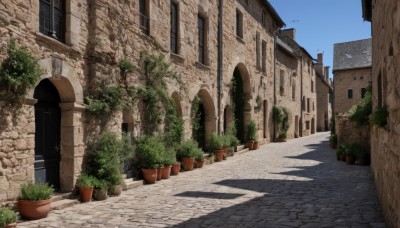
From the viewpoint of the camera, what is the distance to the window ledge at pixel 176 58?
10.9 metres

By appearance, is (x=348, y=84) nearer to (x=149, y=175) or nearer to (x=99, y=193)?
(x=149, y=175)

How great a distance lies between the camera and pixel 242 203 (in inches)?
261

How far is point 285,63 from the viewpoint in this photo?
24438 millimetres

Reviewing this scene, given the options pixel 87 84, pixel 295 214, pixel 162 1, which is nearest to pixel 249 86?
pixel 162 1

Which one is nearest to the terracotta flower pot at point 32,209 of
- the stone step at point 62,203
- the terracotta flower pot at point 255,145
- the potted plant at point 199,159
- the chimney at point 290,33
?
the stone step at point 62,203

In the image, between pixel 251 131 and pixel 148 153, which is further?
pixel 251 131

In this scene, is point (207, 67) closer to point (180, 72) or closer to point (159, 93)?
point (180, 72)

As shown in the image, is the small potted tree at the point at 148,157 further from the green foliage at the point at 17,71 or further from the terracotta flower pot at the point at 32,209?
the green foliage at the point at 17,71

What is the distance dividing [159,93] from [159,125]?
2.91 ft

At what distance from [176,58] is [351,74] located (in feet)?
81.1

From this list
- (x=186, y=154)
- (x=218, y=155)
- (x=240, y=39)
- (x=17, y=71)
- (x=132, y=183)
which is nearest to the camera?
(x=17, y=71)

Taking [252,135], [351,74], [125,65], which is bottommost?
[252,135]

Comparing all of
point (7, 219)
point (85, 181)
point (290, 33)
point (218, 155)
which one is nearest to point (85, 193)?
point (85, 181)

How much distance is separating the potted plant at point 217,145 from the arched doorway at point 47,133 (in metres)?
6.72
